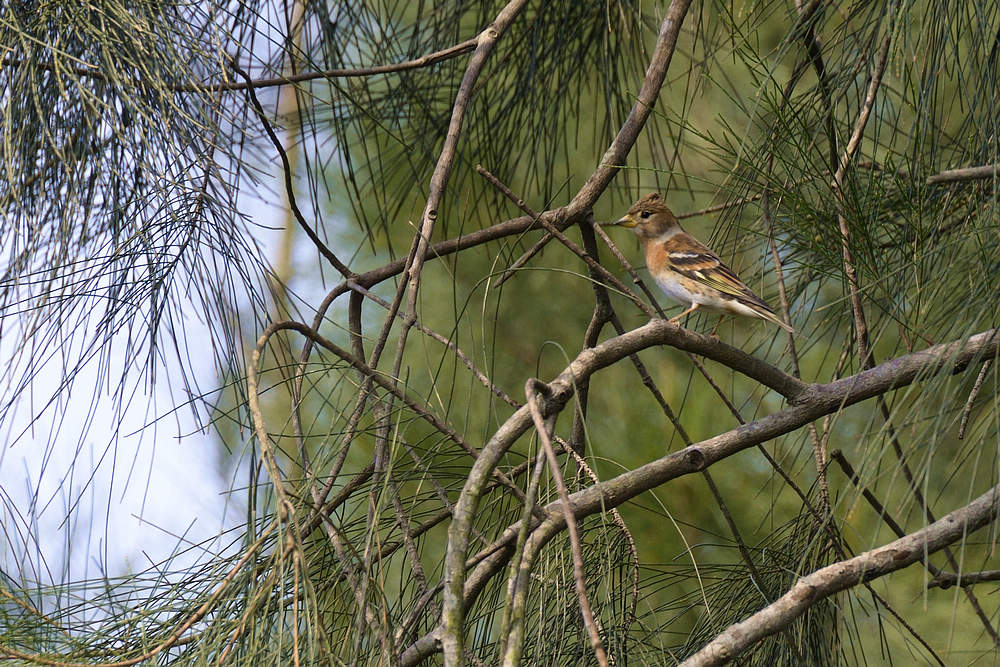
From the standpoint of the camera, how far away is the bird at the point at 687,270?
1568 millimetres

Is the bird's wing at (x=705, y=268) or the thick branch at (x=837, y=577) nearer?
the thick branch at (x=837, y=577)

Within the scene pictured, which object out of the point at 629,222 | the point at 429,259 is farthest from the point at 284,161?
the point at 629,222

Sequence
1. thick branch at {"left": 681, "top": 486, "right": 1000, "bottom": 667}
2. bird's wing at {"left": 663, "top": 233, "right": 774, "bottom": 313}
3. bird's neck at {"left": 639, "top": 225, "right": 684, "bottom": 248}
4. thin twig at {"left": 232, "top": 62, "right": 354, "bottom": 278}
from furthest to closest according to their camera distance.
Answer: bird's neck at {"left": 639, "top": 225, "right": 684, "bottom": 248}, bird's wing at {"left": 663, "top": 233, "right": 774, "bottom": 313}, thin twig at {"left": 232, "top": 62, "right": 354, "bottom": 278}, thick branch at {"left": 681, "top": 486, "right": 1000, "bottom": 667}

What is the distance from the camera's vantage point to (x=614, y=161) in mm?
1333

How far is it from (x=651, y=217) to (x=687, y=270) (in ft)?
0.90

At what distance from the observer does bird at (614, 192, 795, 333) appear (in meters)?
1.57

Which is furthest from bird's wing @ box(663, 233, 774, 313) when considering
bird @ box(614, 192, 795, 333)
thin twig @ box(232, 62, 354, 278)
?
thin twig @ box(232, 62, 354, 278)

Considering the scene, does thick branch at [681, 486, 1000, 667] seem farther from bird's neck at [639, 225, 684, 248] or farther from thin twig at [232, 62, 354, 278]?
bird's neck at [639, 225, 684, 248]

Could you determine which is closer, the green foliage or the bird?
the green foliage

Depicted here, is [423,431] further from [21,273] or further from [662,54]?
[21,273]

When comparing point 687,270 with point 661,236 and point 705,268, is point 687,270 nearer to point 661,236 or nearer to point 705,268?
point 705,268

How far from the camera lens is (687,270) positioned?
66.7 inches

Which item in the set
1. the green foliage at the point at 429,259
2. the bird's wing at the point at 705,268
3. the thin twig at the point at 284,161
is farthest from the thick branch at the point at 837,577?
the thin twig at the point at 284,161

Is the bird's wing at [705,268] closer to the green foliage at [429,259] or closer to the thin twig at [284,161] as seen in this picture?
the green foliage at [429,259]
